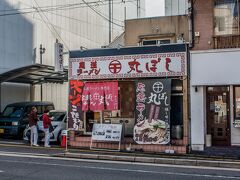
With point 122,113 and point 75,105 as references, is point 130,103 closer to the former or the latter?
point 122,113

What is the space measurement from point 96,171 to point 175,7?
15197mm

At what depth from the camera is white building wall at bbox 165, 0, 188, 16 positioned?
2296 centimetres

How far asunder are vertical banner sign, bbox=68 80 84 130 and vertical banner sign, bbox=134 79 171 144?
2.76 m

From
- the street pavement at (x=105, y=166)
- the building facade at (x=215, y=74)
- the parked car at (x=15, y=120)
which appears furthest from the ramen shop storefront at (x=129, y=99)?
the parked car at (x=15, y=120)

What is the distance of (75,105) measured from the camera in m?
17.4

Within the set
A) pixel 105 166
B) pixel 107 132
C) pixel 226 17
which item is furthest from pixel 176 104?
pixel 105 166

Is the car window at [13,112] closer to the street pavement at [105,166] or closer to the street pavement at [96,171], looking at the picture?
the street pavement at [105,166]

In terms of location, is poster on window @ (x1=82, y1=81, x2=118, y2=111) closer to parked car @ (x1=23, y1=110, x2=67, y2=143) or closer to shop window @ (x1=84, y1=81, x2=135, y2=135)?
shop window @ (x1=84, y1=81, x2=135, y2=135)

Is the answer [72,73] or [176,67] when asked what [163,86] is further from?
[72,73]

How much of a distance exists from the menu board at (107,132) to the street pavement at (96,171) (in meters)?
2.56

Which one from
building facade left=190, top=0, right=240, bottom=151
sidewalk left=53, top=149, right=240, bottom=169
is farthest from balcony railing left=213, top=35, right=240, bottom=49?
sidewalk left=53, top=149, right=240, bottom=169

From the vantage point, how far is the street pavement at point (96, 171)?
33.9 feet

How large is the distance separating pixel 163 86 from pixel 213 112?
2754 mm

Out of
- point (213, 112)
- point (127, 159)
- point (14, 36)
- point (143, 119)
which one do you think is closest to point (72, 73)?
point (143, 119)
